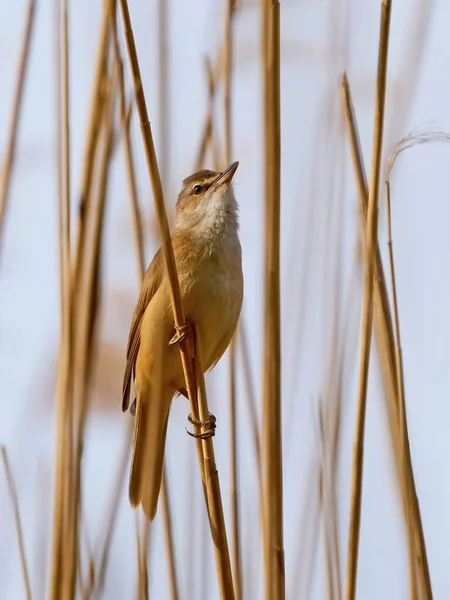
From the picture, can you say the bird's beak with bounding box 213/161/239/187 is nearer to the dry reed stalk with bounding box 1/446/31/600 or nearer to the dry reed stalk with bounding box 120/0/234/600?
the dry reed stalk with bounding box 120/0/234/600

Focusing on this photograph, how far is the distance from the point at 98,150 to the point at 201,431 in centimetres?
75

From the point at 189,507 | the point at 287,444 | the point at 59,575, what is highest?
the point at 287,444

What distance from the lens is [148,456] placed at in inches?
81.9

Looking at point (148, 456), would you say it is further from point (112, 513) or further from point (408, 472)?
point (408, 472)

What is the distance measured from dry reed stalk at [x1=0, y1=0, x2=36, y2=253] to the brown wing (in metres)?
0.75

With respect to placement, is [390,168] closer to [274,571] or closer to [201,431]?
[201,431]

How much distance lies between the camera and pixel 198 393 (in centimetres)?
210

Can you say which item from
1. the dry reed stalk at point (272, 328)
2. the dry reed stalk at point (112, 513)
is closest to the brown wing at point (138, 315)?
the dry reed stalk at point (112, 513)

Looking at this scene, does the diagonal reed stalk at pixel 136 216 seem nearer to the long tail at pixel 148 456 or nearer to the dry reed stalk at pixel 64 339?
the long tail at pixel 148 456

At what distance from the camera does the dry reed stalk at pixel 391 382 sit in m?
2.11

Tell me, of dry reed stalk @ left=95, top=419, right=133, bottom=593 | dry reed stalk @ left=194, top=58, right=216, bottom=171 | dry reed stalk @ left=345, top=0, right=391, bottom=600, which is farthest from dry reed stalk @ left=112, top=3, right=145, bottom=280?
dry reed stalk @ left=345, top=0, right=391, bottom=600

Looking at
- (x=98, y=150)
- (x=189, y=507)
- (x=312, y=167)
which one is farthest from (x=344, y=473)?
(x=98, y=150)

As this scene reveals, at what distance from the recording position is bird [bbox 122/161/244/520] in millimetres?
2812

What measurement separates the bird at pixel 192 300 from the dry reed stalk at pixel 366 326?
715mm
